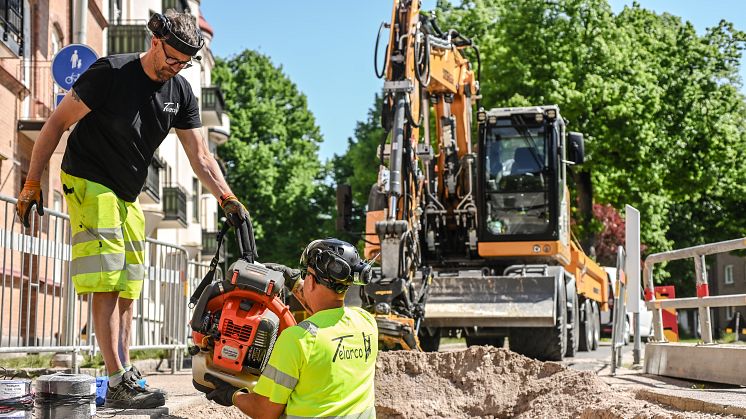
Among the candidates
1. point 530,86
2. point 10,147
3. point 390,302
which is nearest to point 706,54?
point 530,86

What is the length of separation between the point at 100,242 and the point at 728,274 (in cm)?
6260

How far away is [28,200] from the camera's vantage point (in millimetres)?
5406

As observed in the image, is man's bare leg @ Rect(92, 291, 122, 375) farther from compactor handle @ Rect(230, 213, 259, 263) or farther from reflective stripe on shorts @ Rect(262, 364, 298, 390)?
reflective stripe on shorts @ Rect(262, 364, 298, 390)

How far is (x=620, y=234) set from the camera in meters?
46.0

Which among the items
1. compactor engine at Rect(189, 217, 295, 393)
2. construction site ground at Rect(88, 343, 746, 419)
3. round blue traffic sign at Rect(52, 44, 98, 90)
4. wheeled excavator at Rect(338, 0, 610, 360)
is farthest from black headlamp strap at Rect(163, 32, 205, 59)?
round blue traffic sign at Rect(52, 44, 98, 90)

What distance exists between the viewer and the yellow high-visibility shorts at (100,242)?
218 inches

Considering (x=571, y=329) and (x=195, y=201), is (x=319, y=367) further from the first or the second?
(x=195, y=201)

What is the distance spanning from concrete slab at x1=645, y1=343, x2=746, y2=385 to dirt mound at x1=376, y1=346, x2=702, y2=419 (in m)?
1.26

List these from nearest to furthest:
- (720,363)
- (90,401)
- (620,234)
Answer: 1. (90,401)
2. (720,363)
3. (620,234)

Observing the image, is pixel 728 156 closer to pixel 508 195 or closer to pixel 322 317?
pixel 508 195

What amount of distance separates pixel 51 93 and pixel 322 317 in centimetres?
1874

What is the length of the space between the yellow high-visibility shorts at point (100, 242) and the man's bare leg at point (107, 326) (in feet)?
0.24

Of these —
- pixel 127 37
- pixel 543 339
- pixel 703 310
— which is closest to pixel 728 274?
pixel 127 37

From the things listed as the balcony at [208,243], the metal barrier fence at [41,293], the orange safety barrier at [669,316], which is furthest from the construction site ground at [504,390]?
the balcony at [208,243]
